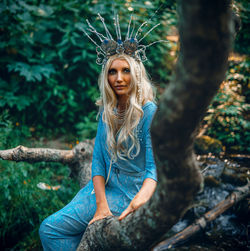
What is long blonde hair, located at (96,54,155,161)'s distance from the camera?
5.77 ft

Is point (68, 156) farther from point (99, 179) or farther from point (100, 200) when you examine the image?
point (100, 200)

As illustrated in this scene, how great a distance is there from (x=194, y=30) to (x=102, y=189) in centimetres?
145

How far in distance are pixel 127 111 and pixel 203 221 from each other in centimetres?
163

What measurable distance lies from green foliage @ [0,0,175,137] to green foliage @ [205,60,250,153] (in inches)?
61.9

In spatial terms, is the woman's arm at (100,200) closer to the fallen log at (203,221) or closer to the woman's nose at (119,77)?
the woman's nose at (119,77)

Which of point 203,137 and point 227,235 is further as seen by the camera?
point 203,137

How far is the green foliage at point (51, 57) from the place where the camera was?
3.99 meters

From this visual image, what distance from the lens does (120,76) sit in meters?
1.83

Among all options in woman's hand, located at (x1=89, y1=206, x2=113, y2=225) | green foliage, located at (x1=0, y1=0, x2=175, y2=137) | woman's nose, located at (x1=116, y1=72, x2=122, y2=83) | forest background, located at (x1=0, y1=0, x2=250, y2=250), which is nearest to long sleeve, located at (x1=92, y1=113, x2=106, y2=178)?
woman's hand, located at (x1=89, y1=206, x2=113, y2=225)

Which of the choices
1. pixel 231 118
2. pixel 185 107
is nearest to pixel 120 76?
pixel 185 107

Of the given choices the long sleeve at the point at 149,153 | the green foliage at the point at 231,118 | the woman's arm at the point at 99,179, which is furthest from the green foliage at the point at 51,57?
the long sleeve at the point at 149,153

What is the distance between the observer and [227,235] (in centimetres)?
267

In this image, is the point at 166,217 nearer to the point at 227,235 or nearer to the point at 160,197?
the point at 160,197

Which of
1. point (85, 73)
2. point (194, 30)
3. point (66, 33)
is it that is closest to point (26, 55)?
point (66, 33)
